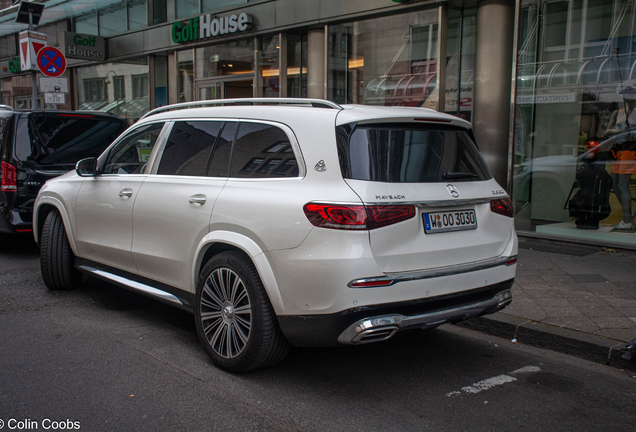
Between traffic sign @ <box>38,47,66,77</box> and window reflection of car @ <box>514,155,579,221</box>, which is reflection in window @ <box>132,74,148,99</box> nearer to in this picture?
traffic sign @ <box>38,47,66,77</box>

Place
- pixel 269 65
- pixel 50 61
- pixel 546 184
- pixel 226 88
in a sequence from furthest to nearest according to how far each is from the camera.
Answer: pixel 226 88, pixel 269 65, pixel 50 61, pixel 546 184

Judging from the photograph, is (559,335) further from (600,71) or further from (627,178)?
(600,71)

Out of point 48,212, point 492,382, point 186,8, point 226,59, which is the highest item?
point 186,8

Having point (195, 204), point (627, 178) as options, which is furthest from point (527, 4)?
point (195, 204)

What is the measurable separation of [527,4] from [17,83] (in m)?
22.2

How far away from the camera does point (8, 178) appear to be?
23.7ft

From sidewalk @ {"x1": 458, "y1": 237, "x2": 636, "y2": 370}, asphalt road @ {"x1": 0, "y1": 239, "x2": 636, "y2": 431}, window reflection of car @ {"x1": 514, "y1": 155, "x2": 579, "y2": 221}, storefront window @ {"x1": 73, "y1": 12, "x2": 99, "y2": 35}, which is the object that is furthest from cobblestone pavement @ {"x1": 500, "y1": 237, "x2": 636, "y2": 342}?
storefront window @ {"x1": 73, "y1": 12, "x2": 99, "y2": 35}

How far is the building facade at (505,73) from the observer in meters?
8.42

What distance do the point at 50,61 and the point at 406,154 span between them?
36.2 feet

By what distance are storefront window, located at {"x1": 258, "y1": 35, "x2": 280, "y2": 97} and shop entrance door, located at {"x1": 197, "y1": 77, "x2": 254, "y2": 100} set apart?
471 millimetres

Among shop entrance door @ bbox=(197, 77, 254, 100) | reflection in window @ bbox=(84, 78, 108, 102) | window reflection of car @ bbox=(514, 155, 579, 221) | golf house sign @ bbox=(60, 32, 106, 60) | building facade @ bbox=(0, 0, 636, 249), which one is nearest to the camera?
building facade @ bbox=(0, 0, 636, 249)

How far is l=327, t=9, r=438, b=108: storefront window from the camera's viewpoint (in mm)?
10070

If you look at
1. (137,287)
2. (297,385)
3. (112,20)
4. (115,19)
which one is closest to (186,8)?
(115,19)

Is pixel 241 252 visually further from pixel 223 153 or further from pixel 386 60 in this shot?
pixel 386 60
